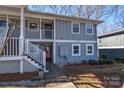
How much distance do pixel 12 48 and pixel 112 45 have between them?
16.6 m

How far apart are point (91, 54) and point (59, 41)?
4.33 metres

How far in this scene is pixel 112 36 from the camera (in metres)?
27.1

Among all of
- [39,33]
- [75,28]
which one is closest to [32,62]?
[39,33]

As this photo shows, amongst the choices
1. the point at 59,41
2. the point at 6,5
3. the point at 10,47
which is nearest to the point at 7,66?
the point at 10,47

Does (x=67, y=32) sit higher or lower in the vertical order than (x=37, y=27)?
lower

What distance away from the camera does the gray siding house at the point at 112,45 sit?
24.2 m

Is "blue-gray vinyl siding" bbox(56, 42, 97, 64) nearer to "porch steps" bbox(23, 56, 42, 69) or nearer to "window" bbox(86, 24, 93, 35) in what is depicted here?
"window" bbox(86, 24, 93, 35)

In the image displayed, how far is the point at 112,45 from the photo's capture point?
26.8 m

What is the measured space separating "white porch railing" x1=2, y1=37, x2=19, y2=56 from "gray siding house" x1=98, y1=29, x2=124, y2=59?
14239 mm

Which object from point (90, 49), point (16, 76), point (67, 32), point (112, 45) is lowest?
point (16, 76)

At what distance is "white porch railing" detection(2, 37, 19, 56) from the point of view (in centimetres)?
1276

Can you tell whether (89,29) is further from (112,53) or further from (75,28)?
(112,53)

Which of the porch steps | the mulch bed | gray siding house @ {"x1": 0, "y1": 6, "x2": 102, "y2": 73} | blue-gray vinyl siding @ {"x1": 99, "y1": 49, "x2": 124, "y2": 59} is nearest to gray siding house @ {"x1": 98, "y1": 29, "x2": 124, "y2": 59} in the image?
blue-gray vinyl siding @ {"x1": 99, "y1": 49, "x2": 124, "y2": 59}
